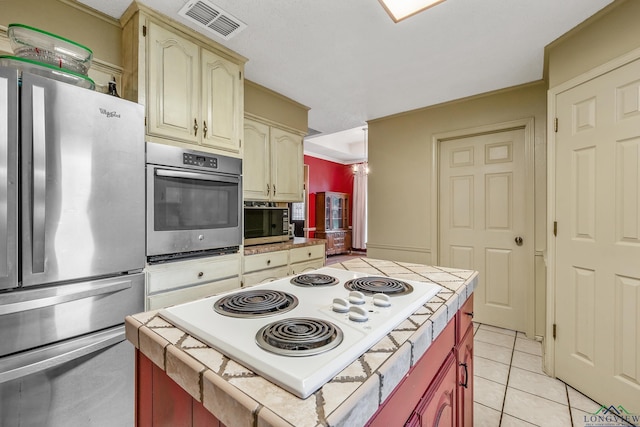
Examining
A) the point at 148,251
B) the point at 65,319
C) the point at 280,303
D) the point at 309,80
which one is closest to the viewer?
the point at 280,303

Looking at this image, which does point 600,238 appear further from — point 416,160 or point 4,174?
point 4,174

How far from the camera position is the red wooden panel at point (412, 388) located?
1.95 feet

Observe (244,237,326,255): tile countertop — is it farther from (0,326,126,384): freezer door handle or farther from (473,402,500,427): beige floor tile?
(473,402,500,427): beige floor tile

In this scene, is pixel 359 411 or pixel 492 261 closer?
pixel 359 411

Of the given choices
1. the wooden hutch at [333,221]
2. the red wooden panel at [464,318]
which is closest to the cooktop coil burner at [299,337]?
the red wooden panel at [464,318]

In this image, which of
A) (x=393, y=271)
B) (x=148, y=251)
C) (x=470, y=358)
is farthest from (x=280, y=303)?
(x=148, y=251)

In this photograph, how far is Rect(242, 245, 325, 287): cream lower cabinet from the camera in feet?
7.61

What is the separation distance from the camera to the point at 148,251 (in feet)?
5.35

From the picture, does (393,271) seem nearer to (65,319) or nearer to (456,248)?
(65,319)

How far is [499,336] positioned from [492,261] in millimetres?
747

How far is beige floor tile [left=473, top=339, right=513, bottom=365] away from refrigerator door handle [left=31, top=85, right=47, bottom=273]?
3.05 m

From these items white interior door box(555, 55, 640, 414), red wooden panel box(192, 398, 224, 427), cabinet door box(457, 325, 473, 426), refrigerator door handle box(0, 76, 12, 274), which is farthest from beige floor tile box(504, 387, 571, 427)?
refrigerator door handle box(0, 76, 12, 274)

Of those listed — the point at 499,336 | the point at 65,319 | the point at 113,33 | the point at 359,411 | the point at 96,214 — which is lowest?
the point at 499,336

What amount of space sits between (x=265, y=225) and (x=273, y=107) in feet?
4.06
